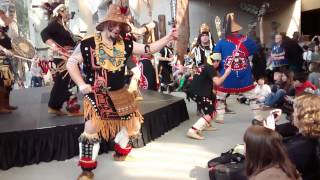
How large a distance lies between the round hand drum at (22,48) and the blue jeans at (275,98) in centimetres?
369

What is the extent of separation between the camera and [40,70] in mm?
12430

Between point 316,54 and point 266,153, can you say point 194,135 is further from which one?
point 316,54

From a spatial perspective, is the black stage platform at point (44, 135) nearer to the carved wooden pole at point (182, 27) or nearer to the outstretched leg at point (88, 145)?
the outstretched leg at point (88, 145)

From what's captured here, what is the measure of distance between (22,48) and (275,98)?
385 cm

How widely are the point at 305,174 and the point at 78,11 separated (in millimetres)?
14028

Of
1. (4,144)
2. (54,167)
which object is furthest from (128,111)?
(4,144)

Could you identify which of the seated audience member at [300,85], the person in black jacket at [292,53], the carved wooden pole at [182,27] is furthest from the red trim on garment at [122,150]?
the carved wooden pole at [182,27]

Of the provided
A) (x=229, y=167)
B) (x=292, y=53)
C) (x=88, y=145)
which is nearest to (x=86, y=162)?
(x=88, y=145)

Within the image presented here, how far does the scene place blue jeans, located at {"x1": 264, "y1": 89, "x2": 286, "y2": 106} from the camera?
6.02 meters

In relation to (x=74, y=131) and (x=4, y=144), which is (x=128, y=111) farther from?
(x=4, y=144)

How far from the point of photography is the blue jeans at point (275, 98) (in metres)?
6.02

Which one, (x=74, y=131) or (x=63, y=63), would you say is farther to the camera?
(x=63, y=63)

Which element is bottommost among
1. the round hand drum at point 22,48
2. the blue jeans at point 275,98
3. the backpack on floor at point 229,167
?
the backpack on floor at point 229,167

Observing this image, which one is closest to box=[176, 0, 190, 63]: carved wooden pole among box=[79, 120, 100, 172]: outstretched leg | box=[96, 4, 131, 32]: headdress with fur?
box=[96, 4, 131, 32]: headdress with fur
